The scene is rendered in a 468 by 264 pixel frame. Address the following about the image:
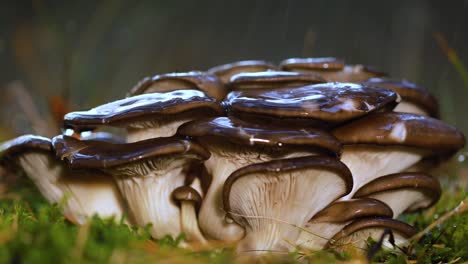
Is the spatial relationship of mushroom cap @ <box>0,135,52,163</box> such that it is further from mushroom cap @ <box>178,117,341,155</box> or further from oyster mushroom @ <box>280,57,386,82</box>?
oyster mushroom @ <box>280,57,386,82</box>

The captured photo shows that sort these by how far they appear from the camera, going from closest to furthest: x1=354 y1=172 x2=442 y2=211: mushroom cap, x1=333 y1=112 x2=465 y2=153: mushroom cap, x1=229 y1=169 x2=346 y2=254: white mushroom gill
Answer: x1=229 y1=169 x2=346 y2=254: white mushroom gill
x1=333 y1=112 x2=465 y2=153: mushroom cap
x1=354 y1=172 x2=442 y2=211: mushroom cap

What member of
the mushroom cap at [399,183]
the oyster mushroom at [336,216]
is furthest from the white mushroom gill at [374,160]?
the oyster mushroom at [336,216]

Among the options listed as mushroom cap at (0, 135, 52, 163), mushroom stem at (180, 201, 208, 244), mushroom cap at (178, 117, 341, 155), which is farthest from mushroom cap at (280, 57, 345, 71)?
mushroom cap at (0, 135, 52, 163)

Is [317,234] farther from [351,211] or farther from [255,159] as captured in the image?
[255,159]

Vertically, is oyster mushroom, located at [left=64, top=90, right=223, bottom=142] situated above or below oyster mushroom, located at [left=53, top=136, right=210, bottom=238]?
above

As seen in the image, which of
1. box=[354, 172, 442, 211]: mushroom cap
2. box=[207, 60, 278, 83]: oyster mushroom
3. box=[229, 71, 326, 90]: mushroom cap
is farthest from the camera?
box=[207, 60, 278, 83]: oyster mushroom

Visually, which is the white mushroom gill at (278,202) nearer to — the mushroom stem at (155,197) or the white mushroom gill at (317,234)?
the white mushroom gill at (317,234)
